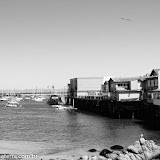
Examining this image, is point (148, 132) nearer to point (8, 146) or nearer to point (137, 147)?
point (137, 147)

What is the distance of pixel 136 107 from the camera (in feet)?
243

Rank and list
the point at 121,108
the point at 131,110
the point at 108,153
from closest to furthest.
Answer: the point at 108,153
the point at 131,110
the point at 121,108

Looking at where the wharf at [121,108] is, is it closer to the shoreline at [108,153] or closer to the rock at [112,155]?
the shoreline at [108,153]

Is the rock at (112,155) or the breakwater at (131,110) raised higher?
the breakwater at (131,110)

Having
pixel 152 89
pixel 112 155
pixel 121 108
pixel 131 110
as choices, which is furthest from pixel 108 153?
pixel 152 89

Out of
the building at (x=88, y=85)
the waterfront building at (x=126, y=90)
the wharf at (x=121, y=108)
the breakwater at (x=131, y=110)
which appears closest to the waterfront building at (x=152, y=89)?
→ the breakwater at (x=131, y=110)

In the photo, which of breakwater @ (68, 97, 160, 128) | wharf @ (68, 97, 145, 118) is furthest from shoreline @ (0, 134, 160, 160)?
wharf @ (68, 97, 145, 118)

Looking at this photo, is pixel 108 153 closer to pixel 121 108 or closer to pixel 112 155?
pixel 112 155

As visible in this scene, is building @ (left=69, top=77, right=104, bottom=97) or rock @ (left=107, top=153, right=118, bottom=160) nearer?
rock @ (left=107, top=153, right=118, bottom=160)

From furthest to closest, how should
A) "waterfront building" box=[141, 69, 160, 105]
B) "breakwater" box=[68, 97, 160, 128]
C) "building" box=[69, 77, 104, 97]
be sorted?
"building" box=[69, 77, 104, 97]
"waterfront building" box=[141, 69, 160, 105]
"breakwater" box=[68, 97, 160, 128]

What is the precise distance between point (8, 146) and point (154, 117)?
32.3 m

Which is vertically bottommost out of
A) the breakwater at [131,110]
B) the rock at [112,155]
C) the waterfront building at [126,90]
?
the rock at [112,155]

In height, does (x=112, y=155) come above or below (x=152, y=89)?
below

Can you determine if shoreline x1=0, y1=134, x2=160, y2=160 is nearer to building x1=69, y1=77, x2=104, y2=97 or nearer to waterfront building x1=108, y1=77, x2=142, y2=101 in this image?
waterfront building x1=108, y1=77, x2=142, y2=101
